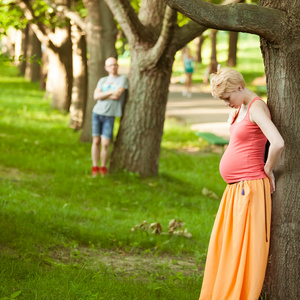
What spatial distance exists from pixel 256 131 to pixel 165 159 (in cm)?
861

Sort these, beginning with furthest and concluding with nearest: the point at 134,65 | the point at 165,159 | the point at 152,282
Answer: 1. the point at 165,159
2. the point at 134,65
3. the point at 152,282

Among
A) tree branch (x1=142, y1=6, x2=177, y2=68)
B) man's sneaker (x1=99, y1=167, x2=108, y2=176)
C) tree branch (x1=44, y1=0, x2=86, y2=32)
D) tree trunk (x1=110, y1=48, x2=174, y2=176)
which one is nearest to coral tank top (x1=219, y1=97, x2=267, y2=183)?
tree branch (x1=142, y1=6, x2=177, y2=68)

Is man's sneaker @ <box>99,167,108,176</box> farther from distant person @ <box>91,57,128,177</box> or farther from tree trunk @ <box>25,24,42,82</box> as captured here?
tree trunk @ <box>25,24,42,82</box>

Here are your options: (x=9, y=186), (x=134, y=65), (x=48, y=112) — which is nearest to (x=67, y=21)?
(x=48, y=112)

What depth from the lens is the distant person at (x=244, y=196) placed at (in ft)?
→ 14.0

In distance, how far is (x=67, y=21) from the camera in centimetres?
1570

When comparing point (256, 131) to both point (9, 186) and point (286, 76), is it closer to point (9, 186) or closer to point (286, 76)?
point (286, 76)

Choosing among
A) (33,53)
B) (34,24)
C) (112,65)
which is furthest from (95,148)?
(33,53)

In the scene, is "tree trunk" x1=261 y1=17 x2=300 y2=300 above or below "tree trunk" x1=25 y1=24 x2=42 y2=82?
below

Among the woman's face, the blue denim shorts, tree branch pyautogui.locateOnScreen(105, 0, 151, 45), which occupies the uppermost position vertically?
tree branch pyautogui.locateOnScreen(105, 0, 151, 45)

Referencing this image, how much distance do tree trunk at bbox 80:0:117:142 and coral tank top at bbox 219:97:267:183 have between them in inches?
340

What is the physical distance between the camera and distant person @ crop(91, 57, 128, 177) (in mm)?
9906

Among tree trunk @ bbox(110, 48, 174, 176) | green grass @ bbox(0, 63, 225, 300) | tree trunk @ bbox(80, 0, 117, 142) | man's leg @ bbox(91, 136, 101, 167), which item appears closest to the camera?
green grass @ bbox(0, 63, 225, 300)

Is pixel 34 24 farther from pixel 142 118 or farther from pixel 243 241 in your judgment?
pixel 243 241
